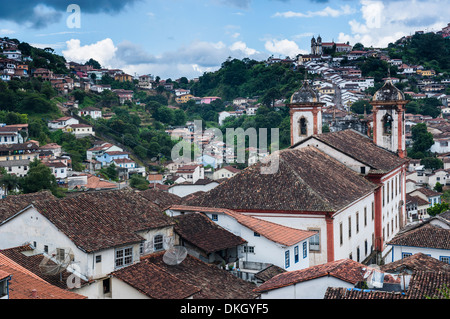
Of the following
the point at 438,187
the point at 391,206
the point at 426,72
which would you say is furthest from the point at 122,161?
the point at 426,72

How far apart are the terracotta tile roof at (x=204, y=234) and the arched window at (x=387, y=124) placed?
1543 centimetres

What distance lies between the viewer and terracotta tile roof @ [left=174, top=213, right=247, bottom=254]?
16.6 m

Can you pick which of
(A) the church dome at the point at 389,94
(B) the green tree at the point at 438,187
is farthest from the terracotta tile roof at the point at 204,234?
(B) the green tree at the point at 438,187

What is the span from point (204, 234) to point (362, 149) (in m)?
12.8

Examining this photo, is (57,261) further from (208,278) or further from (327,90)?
(327,90)

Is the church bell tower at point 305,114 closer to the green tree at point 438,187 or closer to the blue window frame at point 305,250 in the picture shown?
the blue window frame at point 305,250

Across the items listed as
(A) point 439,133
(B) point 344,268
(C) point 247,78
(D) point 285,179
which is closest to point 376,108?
(D) point 285,179

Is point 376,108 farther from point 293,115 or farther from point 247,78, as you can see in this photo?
point 247,78

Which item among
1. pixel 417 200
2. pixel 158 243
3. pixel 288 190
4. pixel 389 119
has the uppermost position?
pixel 389 119

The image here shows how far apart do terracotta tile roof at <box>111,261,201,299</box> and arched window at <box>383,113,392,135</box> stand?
63.6ft

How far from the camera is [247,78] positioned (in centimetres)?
11862

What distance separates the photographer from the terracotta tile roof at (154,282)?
13.2 metres

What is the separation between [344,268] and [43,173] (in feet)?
132

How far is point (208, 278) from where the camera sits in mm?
15195
